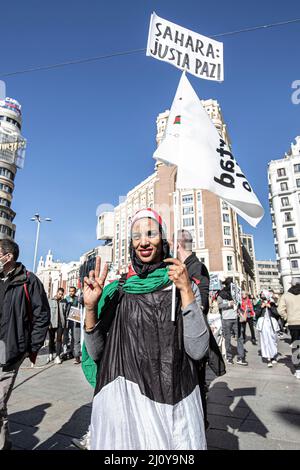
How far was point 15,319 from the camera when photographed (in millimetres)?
2754

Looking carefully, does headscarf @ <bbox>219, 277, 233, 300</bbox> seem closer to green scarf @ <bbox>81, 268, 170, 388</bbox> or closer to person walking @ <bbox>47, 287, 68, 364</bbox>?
person walking @ <bbox>47, 287, 68, 364</bbox>

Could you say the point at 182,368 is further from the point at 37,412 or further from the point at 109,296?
the point at 37,412

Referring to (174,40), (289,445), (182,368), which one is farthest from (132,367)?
(174,40)

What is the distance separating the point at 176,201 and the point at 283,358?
841 centimetres

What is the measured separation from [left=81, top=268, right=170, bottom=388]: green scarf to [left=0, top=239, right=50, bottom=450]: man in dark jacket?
4.06 feet

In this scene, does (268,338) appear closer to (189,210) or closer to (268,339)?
(268,339)

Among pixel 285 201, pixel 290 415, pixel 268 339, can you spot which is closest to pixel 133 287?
pixel 290 415

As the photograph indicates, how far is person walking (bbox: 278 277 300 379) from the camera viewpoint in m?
6.12

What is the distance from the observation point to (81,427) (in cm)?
346

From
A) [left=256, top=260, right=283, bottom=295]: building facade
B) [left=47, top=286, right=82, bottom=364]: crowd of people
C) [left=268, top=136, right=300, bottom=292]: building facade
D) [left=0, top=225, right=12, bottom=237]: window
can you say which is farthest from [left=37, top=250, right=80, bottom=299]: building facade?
[left=47, top=286, right=82, bottom=364]: crowd of people

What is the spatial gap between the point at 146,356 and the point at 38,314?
5.90ft

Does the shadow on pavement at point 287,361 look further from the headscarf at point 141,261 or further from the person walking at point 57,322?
the headscarf at point 141,261

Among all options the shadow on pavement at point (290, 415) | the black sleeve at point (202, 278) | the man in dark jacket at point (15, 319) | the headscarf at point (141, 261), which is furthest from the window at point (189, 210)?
the headscarf at point (141, 261)

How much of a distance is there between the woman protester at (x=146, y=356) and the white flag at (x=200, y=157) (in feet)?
2.40
